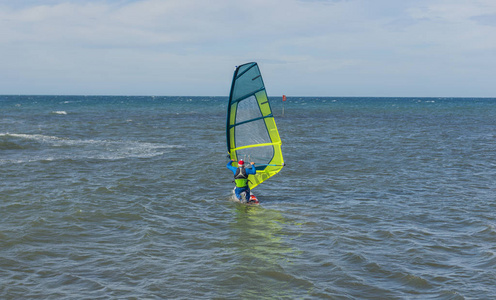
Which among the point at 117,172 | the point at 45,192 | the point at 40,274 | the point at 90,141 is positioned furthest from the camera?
the point at 90,141

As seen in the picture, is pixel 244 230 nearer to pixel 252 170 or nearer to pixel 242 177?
pixel 242 177

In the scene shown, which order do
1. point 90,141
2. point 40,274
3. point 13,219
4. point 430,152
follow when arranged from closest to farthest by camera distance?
point 40,274, point 13,219, point 430,152, point 90,141

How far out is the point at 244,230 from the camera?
11.5 m

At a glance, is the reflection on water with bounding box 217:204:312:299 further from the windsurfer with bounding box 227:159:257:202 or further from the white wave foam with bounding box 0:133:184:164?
the white wave foam with bounding box 0:133:184:164

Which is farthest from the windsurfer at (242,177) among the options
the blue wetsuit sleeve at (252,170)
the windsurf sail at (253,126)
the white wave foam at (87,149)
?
the white wave foam at (87,149)

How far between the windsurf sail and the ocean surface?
1.31m

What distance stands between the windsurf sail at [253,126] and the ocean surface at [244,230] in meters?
1.31

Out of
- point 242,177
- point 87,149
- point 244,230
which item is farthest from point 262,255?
point 87,149

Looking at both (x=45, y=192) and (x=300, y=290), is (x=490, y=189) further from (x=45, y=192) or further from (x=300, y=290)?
(x=45, y=192)

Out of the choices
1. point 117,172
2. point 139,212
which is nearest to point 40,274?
point 139,212

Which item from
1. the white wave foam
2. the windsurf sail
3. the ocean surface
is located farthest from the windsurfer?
the white wave foam

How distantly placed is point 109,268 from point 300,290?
3.66 meters

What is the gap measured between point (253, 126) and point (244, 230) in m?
3.84

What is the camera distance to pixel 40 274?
859 cm
